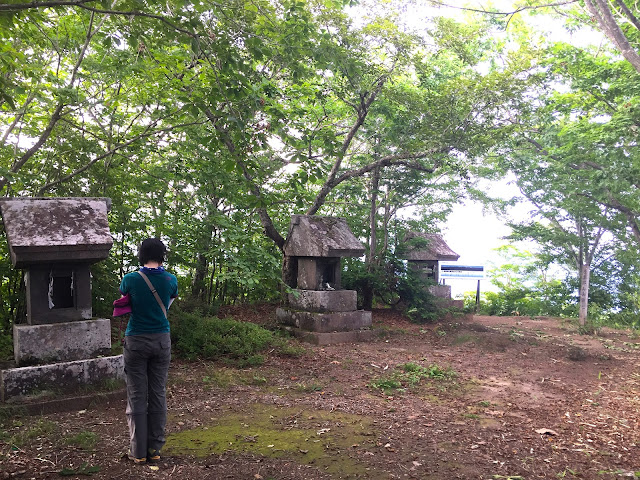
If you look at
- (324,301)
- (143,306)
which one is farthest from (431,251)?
(143,306)

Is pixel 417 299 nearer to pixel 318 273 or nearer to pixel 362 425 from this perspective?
pixel 318 273

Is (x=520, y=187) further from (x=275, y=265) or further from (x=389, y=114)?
(x=275, y=265)

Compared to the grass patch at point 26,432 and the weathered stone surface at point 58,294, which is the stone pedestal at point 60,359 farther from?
the grass patch at point 26,432

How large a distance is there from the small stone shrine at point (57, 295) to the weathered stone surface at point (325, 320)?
417cm

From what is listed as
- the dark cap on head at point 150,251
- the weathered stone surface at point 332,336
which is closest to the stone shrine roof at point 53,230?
the dark cap on head at point 150,251

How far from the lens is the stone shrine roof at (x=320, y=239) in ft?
29.9

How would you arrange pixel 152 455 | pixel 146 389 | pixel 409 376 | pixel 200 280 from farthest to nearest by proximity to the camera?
pixel 200 280, pixel 409 376, pixel 146 389, pixel 152 455

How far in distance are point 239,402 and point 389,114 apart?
749cm

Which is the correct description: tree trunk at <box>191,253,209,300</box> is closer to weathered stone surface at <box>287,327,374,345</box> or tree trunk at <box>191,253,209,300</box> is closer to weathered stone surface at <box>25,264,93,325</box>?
weathered stone surface at <box>287,327,374,345</box>

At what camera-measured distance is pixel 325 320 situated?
28.8ft

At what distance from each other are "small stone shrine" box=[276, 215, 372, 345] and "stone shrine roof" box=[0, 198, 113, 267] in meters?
4.24

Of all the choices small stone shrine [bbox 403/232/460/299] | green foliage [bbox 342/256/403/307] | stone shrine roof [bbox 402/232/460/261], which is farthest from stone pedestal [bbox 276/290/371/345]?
small stone shrine [bbox 403/232/460/299]

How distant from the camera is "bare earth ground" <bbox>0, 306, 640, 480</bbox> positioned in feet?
11.4

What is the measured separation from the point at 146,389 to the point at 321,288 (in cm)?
595
